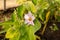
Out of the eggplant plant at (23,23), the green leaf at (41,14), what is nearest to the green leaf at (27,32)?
the eggplant plant at (23,23)

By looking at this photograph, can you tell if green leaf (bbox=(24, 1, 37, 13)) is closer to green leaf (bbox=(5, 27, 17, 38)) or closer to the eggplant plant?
the eggplant plant

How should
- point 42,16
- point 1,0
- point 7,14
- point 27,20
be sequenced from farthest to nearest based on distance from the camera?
point 1,0 → point 7,14 → point 42,16 → point 27,20

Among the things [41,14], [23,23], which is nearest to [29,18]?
[23,23]

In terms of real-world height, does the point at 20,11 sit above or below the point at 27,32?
above

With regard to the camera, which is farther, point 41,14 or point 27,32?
point 41,14

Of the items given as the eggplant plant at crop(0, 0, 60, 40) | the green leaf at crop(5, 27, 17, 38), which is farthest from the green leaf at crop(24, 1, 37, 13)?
the green leaf at crop(5, 27, 17, 38)

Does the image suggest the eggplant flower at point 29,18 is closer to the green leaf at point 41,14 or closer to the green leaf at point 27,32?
the green leaf at point 27,32

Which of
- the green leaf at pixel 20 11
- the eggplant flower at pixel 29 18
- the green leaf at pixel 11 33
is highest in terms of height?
the green leaf at pixel 20 11

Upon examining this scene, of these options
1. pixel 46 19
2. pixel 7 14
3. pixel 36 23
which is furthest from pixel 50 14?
pixel 7 14

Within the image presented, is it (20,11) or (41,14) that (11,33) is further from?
(41,14)

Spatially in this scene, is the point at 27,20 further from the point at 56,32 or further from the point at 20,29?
the point at 56,32

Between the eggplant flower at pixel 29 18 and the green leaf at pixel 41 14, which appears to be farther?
the green leaf at pixel 41 14
